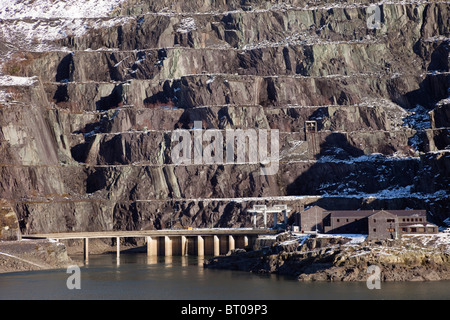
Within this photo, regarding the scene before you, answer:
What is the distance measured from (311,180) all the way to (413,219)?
50117 mm

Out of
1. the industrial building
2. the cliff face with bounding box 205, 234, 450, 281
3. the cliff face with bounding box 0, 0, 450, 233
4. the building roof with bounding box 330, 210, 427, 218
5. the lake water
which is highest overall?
the cliff face with bounding box 0, 0, 450, 233

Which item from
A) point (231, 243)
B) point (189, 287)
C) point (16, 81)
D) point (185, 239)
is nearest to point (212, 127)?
point (185, 239)

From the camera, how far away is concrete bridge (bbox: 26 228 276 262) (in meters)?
152

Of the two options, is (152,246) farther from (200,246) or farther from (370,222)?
(370,222)

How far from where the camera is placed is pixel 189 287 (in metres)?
106

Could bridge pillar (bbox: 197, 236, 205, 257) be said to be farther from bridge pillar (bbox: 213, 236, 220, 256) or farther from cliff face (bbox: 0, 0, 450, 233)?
cliff face (bbox: 0, 0, 450, 233)

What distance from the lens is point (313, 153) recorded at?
176000 mm

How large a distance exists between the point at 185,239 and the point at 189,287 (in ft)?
172

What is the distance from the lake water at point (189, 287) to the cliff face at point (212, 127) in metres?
42.8

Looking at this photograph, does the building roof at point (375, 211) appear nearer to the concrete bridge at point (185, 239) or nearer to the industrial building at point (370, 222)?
the industrial building at point (370, 222)

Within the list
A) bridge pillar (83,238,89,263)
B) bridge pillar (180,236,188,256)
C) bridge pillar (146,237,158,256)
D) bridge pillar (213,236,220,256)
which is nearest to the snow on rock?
bridge pillar (146,237,158,256)

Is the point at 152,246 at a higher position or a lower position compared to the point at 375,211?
lower

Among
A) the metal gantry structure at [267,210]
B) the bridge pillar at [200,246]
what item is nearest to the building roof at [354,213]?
the metal gantry structure at [267,210]

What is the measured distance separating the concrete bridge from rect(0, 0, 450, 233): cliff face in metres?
8.19
